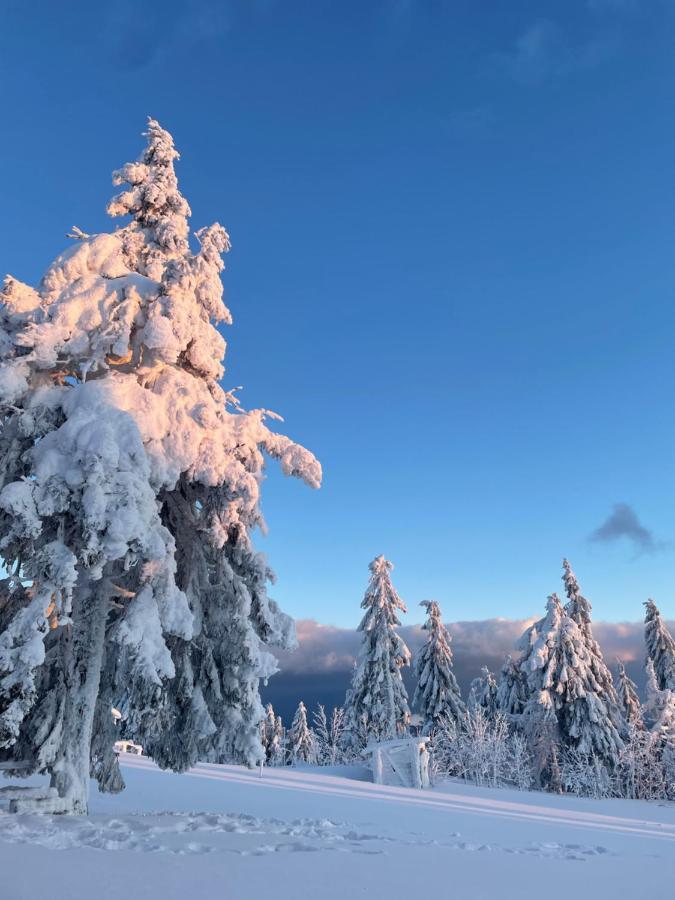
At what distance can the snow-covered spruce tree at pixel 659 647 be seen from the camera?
41.1m

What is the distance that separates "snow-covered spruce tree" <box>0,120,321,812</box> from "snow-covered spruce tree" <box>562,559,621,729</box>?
30.2 meters

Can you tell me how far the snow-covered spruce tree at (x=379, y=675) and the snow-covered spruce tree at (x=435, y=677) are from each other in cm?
354

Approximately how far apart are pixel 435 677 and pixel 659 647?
16799mm

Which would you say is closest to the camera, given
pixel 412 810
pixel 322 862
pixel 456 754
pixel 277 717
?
pixel 322 862

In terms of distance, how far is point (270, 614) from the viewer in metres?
11.6

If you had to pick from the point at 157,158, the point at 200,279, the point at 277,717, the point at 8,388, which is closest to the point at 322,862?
the point at 8,388

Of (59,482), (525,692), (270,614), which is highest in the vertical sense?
(59,482)

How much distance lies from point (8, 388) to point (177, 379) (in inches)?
114

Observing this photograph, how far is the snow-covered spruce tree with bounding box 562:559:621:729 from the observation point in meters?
35.3

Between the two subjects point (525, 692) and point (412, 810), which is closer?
point (412, 810)

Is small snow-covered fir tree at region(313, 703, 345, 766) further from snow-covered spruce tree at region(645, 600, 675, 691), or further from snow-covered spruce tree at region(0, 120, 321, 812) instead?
snow-covered spruce tree at region(0, 120, 321, 812)

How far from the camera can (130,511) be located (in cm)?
863

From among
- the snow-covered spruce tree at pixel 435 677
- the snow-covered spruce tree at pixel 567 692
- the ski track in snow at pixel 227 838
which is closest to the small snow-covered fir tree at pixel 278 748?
the snow-covered spruce tree at pixel 435 677

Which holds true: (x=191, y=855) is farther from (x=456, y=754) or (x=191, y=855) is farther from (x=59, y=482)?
(x=456, y=754)
